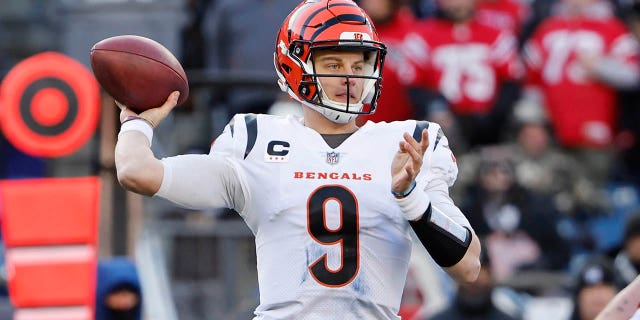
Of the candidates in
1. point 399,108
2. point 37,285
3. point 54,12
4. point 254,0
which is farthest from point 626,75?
point 37,285

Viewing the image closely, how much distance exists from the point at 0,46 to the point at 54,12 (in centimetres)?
56

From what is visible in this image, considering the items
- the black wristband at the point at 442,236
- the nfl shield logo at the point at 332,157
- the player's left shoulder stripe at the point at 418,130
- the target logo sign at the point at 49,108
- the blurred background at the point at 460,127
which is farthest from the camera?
the blurred background at the point at 460,127

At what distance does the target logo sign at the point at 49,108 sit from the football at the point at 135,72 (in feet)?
8.31

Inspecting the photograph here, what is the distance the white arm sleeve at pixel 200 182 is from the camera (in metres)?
4.01

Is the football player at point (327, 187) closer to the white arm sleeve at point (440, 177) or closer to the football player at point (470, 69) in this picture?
the white arm sleeve at point (440, 177)

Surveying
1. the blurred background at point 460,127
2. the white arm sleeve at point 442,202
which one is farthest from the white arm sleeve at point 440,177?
the blurred background at point 460,127

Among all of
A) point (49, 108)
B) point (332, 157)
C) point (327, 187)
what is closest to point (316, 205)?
point (327, 187)

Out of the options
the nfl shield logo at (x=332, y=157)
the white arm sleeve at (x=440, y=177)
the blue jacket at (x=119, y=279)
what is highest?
the nfl shield logo at (x=332, y=157)

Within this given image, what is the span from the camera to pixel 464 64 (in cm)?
930

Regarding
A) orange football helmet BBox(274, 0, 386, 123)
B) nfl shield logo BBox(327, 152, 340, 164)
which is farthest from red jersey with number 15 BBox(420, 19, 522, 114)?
nfl shield logo BBox(327, 152, 340, 164)

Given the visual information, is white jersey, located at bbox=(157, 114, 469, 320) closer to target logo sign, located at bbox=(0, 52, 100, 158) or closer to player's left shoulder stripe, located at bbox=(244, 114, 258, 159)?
player's left shoulder stripe, located at bbox=(244, 114, 258, 159)

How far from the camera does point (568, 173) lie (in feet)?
30.6

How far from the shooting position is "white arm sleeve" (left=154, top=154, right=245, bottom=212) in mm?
4008

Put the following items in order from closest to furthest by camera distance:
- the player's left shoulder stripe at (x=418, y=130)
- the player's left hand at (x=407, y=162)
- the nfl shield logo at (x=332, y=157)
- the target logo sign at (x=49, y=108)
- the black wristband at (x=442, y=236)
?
the player's left hand at (x=407, y=162)
the black wristband at (x=442, y=236)
the nfl shield logo at (x=332, y=157)
the player's left shoulder stripe at (x=418, y=130)
the target logo sign at (x=49, y=108)
